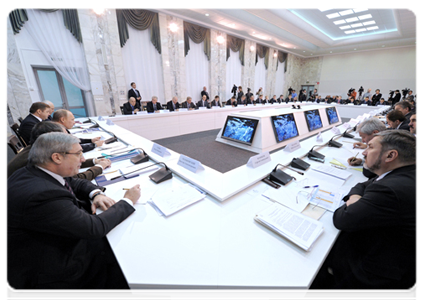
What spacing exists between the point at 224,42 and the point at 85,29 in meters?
5.91

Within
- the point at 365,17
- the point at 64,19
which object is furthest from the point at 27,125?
the point at 365,17

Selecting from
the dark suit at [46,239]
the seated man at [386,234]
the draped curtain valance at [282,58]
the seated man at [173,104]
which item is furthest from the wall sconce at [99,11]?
the draped curtain valance at [282,58]

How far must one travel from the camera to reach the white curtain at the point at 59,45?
4996 millimetres

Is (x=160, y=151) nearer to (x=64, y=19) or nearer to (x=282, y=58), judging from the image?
(x=64, y=19)

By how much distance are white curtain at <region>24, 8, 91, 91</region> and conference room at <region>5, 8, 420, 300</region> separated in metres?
0.03

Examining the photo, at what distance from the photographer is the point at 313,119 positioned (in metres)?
3.99

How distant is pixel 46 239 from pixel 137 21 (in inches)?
303

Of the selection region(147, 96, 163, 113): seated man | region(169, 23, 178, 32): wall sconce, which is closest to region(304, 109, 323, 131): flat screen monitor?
region(147, 96, 163, 113): seated man

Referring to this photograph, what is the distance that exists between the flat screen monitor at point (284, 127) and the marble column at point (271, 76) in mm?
10039

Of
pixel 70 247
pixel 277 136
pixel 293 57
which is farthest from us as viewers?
pixel 293 57

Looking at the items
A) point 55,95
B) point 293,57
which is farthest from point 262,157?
point 293,57

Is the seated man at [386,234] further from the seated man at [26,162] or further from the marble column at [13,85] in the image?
the marble column at [13,85]

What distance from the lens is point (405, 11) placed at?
661cm

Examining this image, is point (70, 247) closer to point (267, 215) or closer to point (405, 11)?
point (267, 215)
